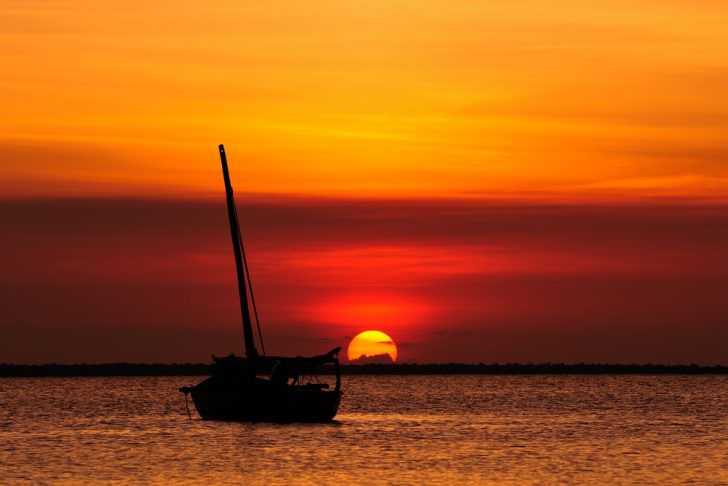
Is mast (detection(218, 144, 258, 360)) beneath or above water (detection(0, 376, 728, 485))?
above

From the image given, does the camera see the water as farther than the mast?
No

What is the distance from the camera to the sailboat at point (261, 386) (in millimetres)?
100562

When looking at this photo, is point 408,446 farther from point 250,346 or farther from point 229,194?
point 229,194

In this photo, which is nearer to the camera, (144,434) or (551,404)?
(144,434)

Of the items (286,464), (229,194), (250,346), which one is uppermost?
(229,194)

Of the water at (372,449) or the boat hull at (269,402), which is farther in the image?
the boat hull at (269,402)

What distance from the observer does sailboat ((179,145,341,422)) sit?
330 feet

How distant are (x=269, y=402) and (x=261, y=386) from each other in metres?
1.34

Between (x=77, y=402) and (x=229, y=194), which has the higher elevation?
(x=229, y=194)

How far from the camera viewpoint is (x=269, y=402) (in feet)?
332

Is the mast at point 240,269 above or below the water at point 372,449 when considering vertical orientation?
above

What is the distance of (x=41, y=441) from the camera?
95.9 m

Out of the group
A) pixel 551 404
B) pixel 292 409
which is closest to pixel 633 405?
pixel 551 404

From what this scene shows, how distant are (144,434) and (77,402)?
253 ft
